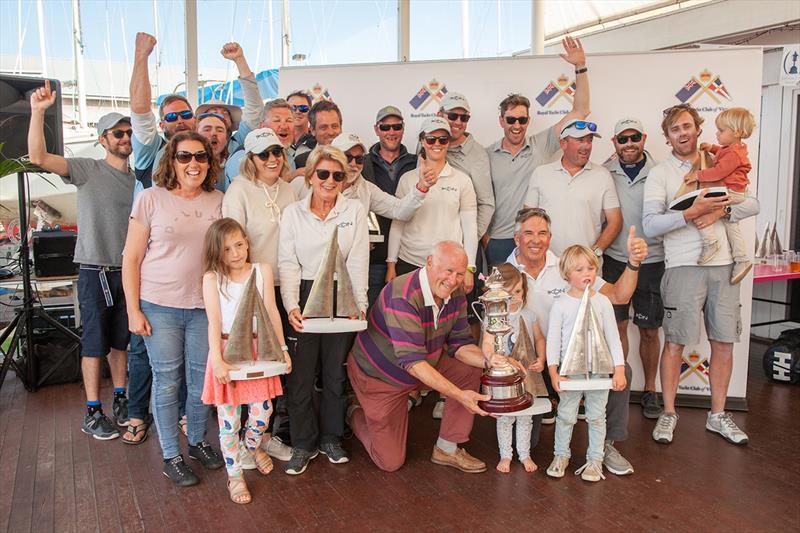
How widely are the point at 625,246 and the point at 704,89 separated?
1.25 m

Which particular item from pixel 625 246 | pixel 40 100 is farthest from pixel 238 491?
pixel 625 246

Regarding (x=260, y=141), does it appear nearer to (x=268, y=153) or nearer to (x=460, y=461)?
(x=268, y=153)

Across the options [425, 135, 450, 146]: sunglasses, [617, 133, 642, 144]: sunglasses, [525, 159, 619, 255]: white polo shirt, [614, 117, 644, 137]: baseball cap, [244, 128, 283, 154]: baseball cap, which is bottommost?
[525, 159, 619, 255]: white polo shirt

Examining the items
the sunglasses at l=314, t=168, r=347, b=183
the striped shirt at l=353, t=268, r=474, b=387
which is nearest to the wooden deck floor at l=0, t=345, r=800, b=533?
the striped shirt at l=353, t=268, r=474, b=387

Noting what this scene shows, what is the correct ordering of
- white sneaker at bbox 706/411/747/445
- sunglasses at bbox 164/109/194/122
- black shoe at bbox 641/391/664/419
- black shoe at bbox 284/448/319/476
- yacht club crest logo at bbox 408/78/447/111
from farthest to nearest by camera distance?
yacht club crest logo at bbox 408/78/447/111
black shoe at bbox 641/391/664/419
sunglasses at bbox 164/109/194/122
white sneaker at bbox 706/411/747/445
black shoe at bbox 284/448/319/476

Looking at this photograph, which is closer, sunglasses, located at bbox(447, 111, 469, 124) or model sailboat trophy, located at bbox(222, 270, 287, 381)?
model sailboat trophy, located at bbox(222, 270, 287, 381)

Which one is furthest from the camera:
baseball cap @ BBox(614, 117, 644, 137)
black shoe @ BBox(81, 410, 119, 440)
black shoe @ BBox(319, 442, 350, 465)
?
baseball cap @ BBox(614, 117, 644, 137)

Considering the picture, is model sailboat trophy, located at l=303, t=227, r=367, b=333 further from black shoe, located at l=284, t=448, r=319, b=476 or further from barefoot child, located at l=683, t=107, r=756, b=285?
barefoot child, located at l=683, t=107, r=756, b=285

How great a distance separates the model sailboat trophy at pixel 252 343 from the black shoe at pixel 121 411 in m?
1.48

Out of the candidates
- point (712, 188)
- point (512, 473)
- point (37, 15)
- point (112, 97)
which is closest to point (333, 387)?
point (512, 473)

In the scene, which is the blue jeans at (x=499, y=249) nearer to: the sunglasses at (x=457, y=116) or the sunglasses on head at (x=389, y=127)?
the sunglasses at (x=457, y=116)

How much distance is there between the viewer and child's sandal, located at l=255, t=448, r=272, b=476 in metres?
3.34

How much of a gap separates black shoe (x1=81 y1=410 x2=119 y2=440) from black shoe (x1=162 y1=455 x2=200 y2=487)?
0.76 meters

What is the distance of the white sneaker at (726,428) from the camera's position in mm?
3715
